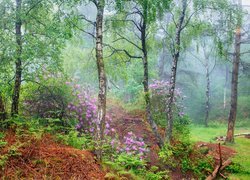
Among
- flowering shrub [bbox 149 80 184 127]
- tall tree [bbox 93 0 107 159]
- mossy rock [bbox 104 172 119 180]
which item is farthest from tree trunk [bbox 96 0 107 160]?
flowering shrub [bbox 149 80 184 127]

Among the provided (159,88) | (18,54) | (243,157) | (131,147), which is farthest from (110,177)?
(159,88)

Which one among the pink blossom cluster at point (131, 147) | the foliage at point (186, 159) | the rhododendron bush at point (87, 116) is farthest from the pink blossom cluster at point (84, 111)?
the foliage at point (186, 159)

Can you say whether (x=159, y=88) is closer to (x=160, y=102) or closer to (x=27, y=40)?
(x=160, y=102)

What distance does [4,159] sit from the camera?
15.6 ft

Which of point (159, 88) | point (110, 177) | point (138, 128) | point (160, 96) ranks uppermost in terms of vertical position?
point (159, 88)

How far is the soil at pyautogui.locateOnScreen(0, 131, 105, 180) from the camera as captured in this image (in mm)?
4703

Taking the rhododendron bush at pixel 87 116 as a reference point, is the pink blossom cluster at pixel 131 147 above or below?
below

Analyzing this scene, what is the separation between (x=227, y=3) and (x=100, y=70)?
5.95m

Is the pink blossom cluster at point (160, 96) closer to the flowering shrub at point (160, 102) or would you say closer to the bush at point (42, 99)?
the flowering shrub at point (160, 102)

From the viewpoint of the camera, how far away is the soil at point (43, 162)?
4.70 meters

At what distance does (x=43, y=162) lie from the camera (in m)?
4.99

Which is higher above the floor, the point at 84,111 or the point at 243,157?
the point at 84,111

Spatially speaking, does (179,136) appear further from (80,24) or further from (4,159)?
(4,159)

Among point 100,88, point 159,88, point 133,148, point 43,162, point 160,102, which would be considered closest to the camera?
point 43,162
